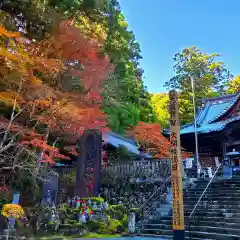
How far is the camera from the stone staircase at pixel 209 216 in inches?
432

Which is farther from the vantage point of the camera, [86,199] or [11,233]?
[86,199]

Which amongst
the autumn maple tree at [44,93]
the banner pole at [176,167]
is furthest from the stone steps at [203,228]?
the autumn maple tree at [44,93]

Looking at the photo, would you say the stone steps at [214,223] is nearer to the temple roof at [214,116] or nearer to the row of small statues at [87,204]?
the row of small statues at [87,204]

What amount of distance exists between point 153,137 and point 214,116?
23.5 feet

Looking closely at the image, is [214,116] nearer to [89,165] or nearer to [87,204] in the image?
[89,165]

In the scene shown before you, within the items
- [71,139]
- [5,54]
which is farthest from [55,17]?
[71,139]

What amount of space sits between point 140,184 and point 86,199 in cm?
377

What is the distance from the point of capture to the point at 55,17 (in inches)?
588

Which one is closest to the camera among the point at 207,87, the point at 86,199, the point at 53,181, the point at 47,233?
the point at 47,233

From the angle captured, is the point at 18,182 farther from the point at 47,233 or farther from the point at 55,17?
the point at 55,17

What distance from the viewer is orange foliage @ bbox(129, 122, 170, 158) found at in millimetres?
25062

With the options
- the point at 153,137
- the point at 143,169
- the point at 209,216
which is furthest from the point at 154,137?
the point at 209,216

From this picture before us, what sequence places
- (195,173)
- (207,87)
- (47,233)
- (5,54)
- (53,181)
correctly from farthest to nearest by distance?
(207,87), (195,173), (53,181), (47,233), (5,54)

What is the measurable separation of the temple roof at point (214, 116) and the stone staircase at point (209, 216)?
27.8 feet
